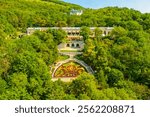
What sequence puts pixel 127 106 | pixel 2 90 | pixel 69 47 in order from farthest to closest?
pixel 69 47 < pixel 2 90 < pixel 127 106

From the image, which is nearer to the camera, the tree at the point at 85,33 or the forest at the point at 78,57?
the forest at the point at 78,57

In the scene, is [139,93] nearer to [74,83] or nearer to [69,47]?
[74,83]

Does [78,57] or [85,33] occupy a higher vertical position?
[85,33]

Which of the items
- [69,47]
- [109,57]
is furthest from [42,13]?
[109,57]

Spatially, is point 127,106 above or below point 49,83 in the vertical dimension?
above

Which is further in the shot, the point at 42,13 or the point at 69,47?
the point at 42,13

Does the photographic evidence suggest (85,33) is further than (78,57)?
Yes

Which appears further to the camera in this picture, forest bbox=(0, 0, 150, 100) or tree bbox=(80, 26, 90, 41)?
tree bbox=(80, 26, 90, 41)

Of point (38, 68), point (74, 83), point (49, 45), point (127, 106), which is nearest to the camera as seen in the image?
point (127, 106)
